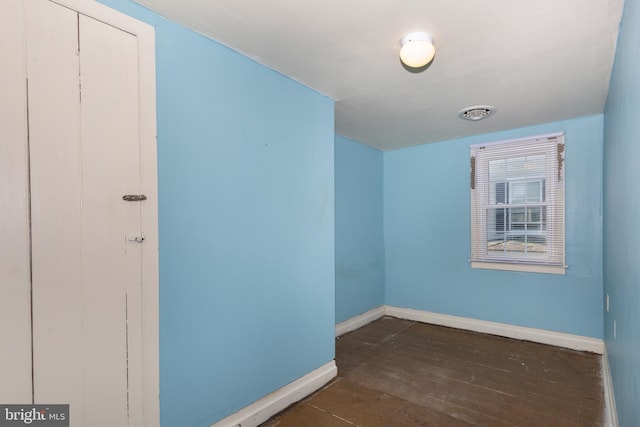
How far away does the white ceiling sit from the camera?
1583 mm

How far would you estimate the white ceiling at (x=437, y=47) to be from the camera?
5.19 feet

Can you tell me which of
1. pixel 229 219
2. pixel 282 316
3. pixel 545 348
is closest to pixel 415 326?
pixel 545 348

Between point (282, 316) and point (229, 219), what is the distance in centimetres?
84

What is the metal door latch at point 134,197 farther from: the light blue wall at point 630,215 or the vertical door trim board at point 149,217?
the light blue wall at point 630,215

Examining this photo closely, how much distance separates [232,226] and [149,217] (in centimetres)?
49

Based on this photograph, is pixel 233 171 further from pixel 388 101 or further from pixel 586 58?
pixel 586 58

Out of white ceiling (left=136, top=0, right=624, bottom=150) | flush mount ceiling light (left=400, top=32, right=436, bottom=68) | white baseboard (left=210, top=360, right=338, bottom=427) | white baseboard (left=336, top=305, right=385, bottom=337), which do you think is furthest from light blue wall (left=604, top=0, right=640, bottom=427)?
white baseboard (left=336, top=305, right=385, bottom=337)

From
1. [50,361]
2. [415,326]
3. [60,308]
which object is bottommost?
[415,326]

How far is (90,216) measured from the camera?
55.2 inches

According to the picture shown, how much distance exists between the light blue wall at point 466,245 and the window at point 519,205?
8 cm

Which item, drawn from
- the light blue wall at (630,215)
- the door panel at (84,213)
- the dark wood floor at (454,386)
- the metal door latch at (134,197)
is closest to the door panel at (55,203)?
the door panel at (84,213)

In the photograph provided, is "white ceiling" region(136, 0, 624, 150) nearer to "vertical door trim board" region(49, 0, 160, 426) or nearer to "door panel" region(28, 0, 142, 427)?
"vertical door trim board" region(49, 0, 160, 426)

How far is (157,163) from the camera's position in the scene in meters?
1.61

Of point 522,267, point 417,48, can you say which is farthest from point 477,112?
point 522,267
